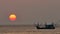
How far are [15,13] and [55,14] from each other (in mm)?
286

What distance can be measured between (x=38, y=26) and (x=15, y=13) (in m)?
0.19

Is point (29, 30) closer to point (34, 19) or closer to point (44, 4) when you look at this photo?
point (34, 19)

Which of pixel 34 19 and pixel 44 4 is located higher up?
pixel 44 4

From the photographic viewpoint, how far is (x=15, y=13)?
1095 millimetres

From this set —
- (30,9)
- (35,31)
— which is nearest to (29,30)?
(35,31)

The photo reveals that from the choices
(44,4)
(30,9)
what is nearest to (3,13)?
(30,9)

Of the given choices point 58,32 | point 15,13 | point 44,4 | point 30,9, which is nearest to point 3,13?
point 15,13

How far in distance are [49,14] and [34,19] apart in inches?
4.4

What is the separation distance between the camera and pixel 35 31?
112 cm

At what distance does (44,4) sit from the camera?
109cm

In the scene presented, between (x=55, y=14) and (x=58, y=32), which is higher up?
(x=55, y=14)

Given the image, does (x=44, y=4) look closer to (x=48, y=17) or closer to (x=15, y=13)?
(x=48, y=17)

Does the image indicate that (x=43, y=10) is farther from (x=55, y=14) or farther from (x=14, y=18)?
(x=14, y=18)

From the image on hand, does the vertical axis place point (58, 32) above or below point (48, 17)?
below
